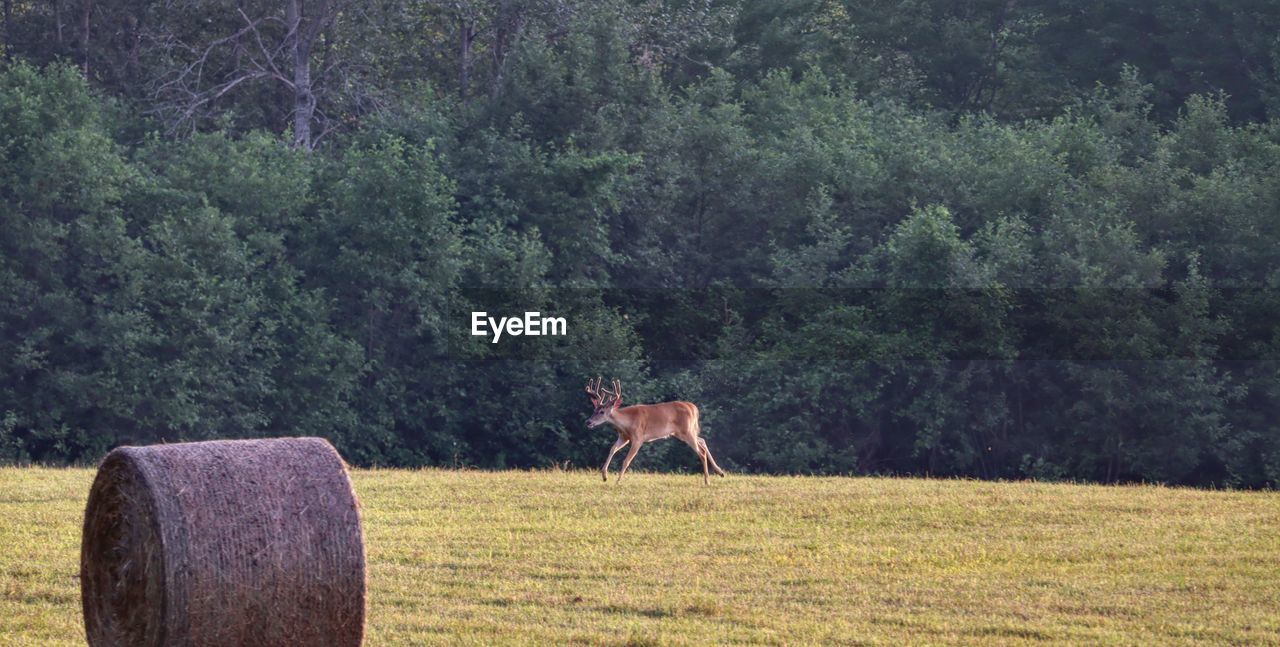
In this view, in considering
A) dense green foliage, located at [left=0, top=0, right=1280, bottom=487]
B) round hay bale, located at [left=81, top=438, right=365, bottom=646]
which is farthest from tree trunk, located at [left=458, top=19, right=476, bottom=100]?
round hay bale, located at [left=81, top=438, right=365, bottom=646]

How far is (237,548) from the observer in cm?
823

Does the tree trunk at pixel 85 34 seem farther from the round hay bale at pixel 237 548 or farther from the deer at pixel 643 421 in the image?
the round hay bale at pixel 237 548

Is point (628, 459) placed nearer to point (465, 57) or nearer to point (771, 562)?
point (771, 562)

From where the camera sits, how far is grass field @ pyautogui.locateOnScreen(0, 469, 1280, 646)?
1022cm

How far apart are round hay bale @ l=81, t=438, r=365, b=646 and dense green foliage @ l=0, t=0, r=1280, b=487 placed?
23629 millimetres

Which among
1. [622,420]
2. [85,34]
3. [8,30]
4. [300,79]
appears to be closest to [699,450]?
[622,420]

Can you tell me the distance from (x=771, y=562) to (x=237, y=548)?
556cm

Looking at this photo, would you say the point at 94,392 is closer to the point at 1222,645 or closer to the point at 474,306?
the point at 474,306

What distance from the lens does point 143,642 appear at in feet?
27.8

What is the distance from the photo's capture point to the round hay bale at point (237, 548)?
8164 mm

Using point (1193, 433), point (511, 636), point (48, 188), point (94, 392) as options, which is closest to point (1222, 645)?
point (511, 636)

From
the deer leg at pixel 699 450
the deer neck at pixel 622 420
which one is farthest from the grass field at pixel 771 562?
the deer neck at pixel 622 420

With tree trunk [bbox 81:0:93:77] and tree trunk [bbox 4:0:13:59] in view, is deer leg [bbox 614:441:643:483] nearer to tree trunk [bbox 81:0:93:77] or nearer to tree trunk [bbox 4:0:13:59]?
tree trunk [bbox 81:0:93:77]

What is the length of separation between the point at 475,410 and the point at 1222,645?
86.6ft
